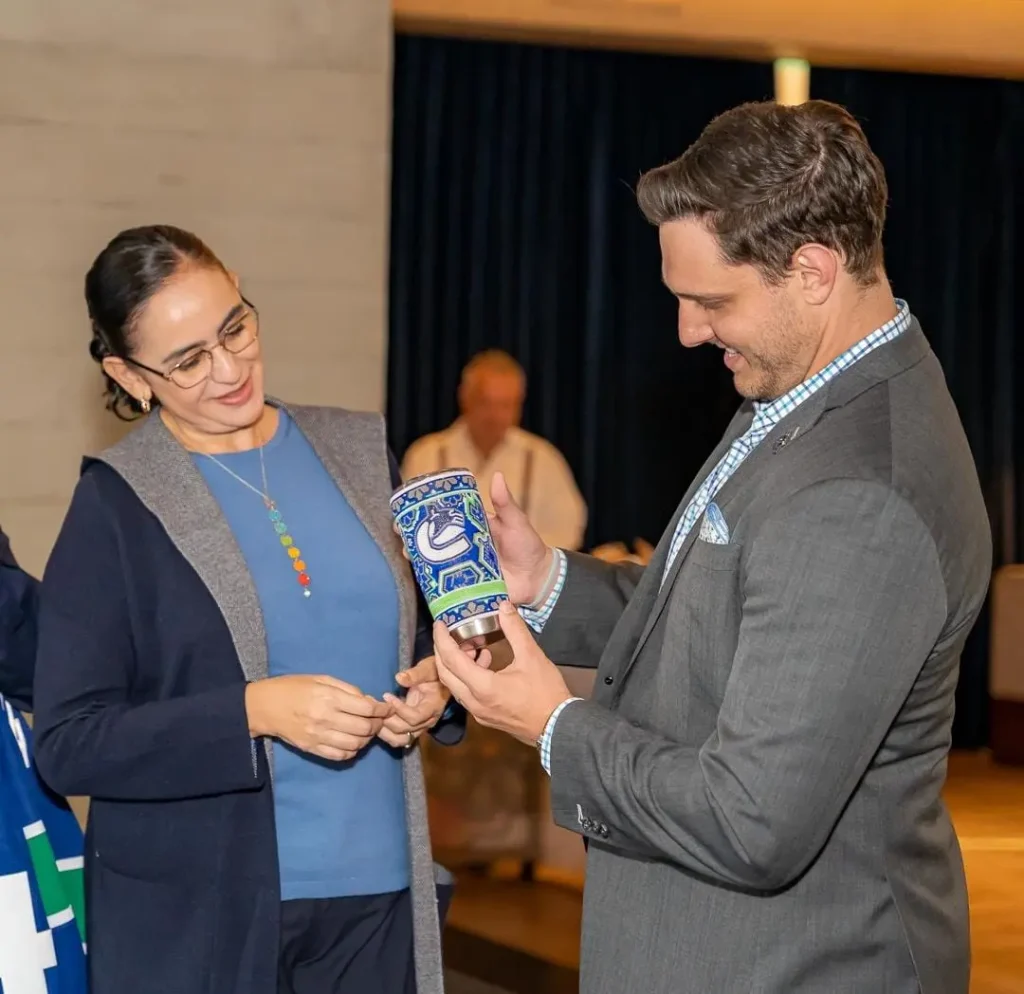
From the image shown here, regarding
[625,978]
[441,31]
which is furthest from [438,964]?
[441,31]

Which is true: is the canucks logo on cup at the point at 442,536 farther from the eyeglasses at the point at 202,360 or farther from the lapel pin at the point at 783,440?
the eyeglasses at the point at 202,360

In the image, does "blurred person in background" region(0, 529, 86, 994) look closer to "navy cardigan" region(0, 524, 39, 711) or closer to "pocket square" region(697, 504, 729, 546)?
"navy cardigan" region(0, 524, 39, 711)

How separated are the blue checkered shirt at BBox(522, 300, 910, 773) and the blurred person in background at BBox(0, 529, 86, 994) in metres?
0.80

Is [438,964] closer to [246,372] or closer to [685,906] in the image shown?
[685,906]

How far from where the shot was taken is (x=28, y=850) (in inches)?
73.3

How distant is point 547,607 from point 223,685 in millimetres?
407

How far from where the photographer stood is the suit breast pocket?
4.45 ft

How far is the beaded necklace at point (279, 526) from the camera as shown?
185 centimetres

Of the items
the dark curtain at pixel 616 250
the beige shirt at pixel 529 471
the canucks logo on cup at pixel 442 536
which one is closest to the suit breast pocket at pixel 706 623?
the canucks logo on cup at pixel 442 536

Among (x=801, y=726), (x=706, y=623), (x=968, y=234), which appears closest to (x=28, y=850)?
(x=706, y=623)

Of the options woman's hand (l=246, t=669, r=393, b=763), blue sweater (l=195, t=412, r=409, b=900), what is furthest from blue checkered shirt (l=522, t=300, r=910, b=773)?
blue sweater (l=195, t=412, r=409, b=900)

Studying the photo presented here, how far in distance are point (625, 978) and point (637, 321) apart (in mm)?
6619

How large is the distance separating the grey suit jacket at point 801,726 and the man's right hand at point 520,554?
0.29 meters

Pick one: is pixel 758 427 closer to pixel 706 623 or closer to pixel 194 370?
pixel 706 623
